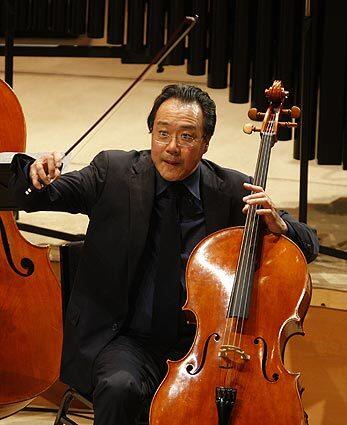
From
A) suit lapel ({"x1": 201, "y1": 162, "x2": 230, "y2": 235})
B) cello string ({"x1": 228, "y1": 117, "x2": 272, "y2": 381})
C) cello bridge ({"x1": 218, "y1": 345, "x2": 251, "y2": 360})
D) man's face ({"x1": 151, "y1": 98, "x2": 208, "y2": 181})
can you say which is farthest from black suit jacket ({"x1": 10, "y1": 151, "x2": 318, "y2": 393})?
cello bridge ({"x1": 218, "y1": 345, "x2": 251, "y2": 360})

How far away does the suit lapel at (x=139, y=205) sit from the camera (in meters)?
2.83

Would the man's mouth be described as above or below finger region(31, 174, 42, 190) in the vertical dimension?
above

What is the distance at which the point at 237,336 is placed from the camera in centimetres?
251

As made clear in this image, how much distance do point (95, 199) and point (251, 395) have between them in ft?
2.49

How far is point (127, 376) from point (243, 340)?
337 millimetres

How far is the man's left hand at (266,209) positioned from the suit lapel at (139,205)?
0.34 metres

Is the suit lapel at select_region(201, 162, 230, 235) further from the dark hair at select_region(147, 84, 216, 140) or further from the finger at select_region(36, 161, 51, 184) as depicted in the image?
the finger at select_region(36, 161, 51, 184)

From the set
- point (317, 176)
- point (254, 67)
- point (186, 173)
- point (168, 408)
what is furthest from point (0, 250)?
point (317, 176)

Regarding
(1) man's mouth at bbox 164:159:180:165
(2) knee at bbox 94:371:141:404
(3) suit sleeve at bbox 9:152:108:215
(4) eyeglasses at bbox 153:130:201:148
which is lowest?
(2) knee at bbox 94:371:141:404

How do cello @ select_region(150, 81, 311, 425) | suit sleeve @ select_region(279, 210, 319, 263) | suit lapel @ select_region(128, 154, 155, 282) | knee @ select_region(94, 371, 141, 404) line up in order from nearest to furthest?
cello @ select_region(150, 81, 311, 425)
knee @ select_region(94, 371, 141, 404)
suit sleeve @ select_region(279, 210, 319, 263)
suit lapel @ select_region(128, 154, 155, 282)

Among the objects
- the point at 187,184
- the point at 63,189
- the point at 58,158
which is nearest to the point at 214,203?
the point at 187,184

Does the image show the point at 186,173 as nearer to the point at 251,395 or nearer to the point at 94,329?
the point at 94,329

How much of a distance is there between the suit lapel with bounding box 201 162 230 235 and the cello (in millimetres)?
200

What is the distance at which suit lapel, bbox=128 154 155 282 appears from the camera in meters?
2.83
